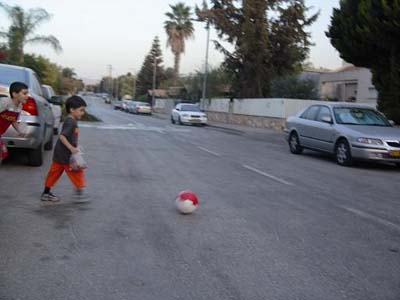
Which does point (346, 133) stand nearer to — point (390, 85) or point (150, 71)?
point (390, 85)

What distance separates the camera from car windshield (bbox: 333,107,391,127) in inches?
522

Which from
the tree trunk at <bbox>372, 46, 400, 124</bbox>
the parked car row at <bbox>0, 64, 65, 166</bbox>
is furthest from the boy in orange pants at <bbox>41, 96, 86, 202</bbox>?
the tree trunk at <bbox>372, 46, 400, 124</bbox>

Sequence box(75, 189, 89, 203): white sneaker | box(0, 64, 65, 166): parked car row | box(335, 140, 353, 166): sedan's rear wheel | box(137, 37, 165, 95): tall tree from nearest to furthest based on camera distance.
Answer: box(75, 189, 89, 203): white sneaker < box(0, 64, 65, 166): parked car row < box(335, 140, 353, 166): sedan's rear wheel < box(137, 37, 165, 95): tall tree

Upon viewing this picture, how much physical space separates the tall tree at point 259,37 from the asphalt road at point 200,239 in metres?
26.7

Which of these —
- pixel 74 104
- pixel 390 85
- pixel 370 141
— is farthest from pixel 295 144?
pixel 74 104

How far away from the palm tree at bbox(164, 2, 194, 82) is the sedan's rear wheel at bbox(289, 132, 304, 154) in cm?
5847

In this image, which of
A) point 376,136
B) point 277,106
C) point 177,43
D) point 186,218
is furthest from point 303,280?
point 177,43

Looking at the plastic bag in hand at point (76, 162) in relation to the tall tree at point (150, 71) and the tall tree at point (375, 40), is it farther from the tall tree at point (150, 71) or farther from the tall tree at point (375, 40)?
the tall tree at point (150, 71)

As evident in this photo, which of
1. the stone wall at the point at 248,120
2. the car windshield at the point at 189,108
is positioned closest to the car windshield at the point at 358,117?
the stone wall at the point at 248,120

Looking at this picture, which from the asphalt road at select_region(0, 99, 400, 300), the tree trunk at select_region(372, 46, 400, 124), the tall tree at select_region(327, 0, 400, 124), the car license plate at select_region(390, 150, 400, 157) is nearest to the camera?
the asphalt road at select_region(0, 99, 400, 300)

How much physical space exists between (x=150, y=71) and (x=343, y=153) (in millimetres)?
83896

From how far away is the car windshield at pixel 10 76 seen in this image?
8.86 m

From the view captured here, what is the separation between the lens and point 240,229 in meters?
5.75

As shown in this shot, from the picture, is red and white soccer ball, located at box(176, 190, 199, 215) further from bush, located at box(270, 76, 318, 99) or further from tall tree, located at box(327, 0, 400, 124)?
bush, located at box(270, 76, 318, 99)
